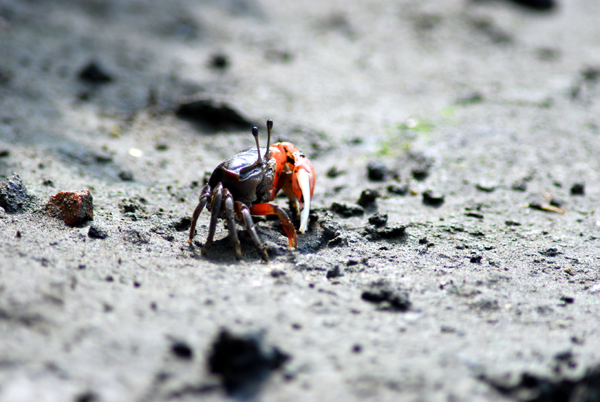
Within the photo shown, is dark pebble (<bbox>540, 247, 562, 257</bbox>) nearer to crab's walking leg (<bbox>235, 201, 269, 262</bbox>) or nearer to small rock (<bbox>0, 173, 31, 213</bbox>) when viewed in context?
crab's walking leg (<bbox>235, 201, 269, 262</bbox>)

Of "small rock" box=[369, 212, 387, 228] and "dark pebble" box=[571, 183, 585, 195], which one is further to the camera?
"dark pebble" box=[571, 183, 585, 195]

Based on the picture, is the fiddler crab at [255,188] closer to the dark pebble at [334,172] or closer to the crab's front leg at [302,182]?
the crab's front leg at [302,182]

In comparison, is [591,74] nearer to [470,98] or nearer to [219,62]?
[470,98]

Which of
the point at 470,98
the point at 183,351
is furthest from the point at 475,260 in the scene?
the point at 470,98

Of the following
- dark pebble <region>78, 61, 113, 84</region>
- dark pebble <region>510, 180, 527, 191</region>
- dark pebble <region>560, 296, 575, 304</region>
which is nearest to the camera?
A: dark pebble <region>560, 296, 575, 304</region>

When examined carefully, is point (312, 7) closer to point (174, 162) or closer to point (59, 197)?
point (174, 162)

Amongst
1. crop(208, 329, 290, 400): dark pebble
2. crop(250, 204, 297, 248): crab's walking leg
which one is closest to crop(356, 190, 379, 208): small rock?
crop(250, 204, 297, 248): crab's walking leg
